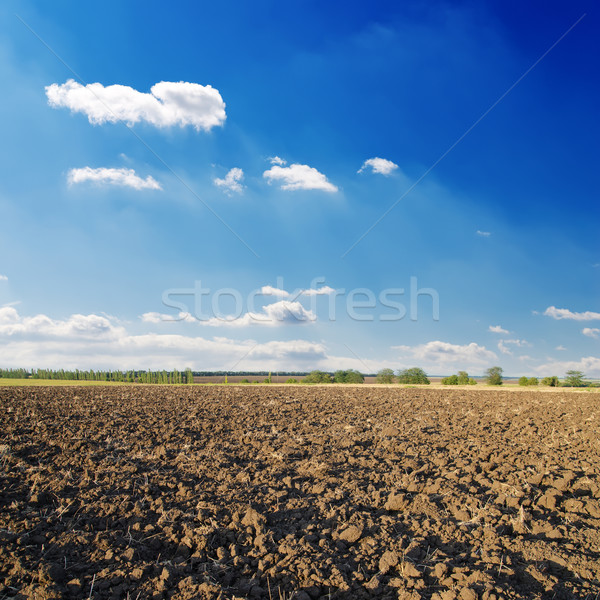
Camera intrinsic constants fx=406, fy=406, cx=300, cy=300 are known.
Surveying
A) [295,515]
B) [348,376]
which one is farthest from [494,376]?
[295,515]

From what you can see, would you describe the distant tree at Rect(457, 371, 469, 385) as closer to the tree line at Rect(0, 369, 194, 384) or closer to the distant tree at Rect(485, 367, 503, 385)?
the distant tree at Rect(485, 367, 503, 385)

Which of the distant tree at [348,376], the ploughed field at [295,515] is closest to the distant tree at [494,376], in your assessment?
the distant tree at [348,376]

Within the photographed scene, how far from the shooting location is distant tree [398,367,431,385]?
62.7 m

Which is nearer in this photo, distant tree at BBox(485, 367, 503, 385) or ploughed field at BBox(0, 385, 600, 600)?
ploughed field at BBox(0, 385, 600, 600)

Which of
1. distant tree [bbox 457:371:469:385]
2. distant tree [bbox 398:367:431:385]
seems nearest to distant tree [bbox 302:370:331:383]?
distant tree [bbox 398:367:431:385]

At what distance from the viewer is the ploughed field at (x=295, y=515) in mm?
4797

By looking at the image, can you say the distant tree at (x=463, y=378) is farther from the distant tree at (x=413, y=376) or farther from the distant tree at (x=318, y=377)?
the distant tree at (x=318, y=377)

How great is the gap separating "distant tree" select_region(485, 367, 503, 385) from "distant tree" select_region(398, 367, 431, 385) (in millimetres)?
8906

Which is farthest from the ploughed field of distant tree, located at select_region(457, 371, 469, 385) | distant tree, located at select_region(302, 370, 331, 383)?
distant tree, located at select_region(302, 370, 331, 383)

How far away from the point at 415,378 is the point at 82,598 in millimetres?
63048

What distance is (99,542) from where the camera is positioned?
5.52m

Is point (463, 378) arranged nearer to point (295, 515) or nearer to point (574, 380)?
point (574, 380)

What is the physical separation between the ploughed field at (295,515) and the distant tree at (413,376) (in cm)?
5206

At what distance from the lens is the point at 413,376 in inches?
2532
